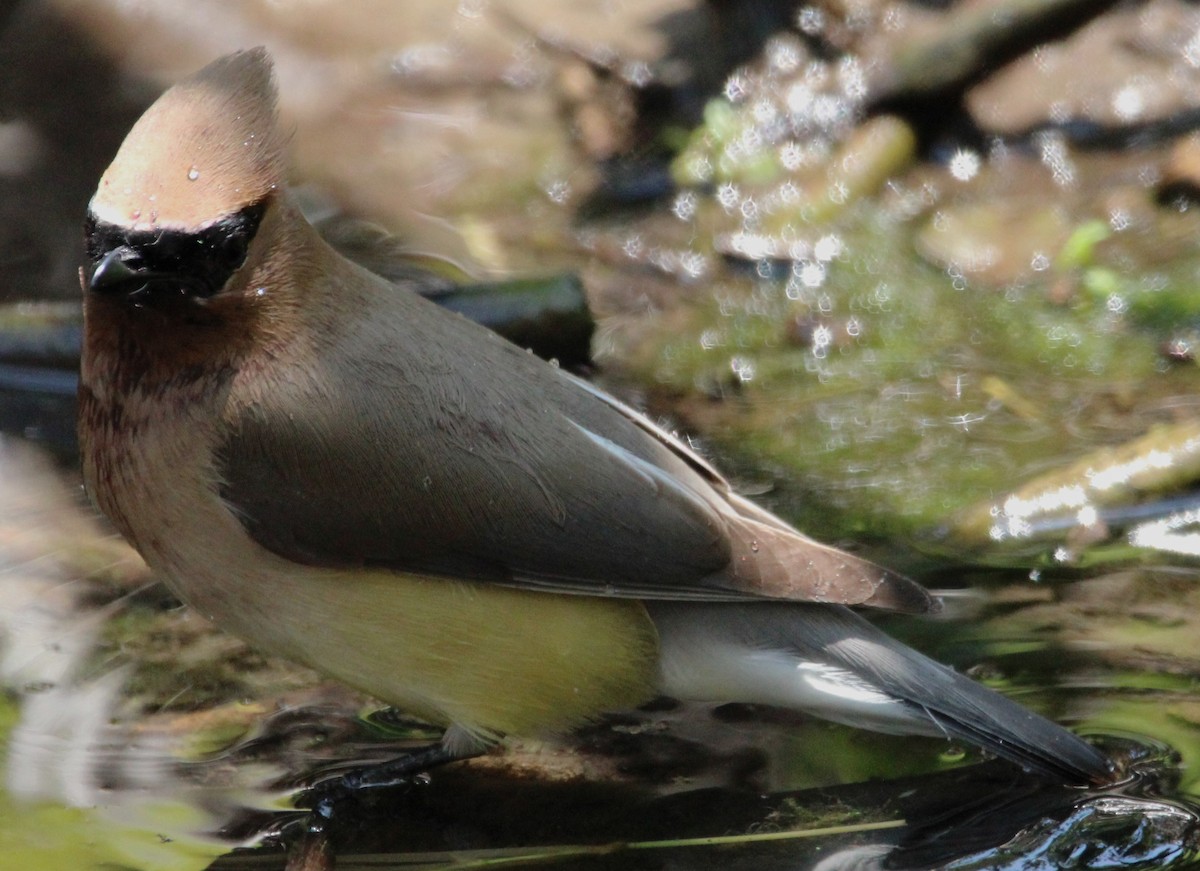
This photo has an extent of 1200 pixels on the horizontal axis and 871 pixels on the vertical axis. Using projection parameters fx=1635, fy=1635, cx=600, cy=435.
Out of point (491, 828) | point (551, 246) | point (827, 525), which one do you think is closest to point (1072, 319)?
point (827, 525)

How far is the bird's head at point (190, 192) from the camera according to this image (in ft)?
12.8

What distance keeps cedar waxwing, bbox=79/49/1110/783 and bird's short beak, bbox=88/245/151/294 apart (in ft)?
0.28

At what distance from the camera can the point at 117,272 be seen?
3854mm

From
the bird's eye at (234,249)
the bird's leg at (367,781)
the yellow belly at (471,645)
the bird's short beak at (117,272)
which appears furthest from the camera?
the yellow belly at (471,645)

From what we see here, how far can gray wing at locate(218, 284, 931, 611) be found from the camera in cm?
429

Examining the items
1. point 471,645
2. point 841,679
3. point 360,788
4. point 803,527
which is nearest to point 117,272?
point 471,645

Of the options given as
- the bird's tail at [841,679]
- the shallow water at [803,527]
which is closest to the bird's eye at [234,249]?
the shallow water at [803,527]

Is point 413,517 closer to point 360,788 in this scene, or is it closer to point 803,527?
point 360,788

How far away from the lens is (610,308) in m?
6.95

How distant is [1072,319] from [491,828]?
3521 mm

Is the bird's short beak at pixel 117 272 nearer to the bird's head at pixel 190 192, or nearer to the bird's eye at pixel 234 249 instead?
the bird's head at pixel 190 192

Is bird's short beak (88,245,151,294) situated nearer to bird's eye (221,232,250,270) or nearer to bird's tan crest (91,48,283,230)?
bird's tan crest (91,48,283,230)

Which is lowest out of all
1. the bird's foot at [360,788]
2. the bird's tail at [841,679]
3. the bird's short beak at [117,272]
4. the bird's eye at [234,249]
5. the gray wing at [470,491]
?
A: the bird's foot at [360,788]

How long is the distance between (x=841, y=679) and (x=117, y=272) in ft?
7.17
